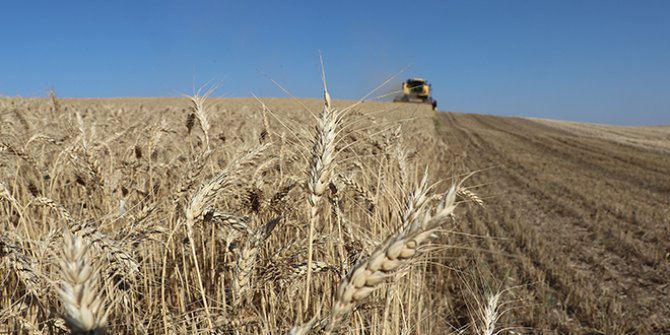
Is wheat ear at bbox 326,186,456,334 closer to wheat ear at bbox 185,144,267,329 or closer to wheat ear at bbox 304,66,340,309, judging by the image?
wheat ear at bbox 304,66,340,309

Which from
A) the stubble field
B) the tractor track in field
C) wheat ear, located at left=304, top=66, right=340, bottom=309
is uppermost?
wheat ear, located at left=304, top=66, right=340, bottom=309

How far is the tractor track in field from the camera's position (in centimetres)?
408

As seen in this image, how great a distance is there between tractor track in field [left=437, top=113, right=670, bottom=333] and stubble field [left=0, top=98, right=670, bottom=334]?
0.11 ft

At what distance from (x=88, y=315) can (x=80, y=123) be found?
7.52 feet

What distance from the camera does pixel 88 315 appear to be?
2.22 ft

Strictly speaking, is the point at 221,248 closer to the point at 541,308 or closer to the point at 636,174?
the point at 541,308

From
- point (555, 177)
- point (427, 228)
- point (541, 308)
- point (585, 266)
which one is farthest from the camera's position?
point (555, 177)

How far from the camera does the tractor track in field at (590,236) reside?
408 cm

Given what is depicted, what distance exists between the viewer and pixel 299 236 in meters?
2.63

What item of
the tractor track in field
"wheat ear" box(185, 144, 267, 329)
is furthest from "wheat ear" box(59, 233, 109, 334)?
the tractor track in field

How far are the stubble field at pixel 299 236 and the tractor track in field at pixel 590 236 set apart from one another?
0.03 meters

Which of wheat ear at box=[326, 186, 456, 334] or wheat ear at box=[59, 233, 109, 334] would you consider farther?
wheat ear at box=[326, 186, 456, 334]

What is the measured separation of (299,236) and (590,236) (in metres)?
5.64

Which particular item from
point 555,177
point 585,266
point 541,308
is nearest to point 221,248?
point 541,308
